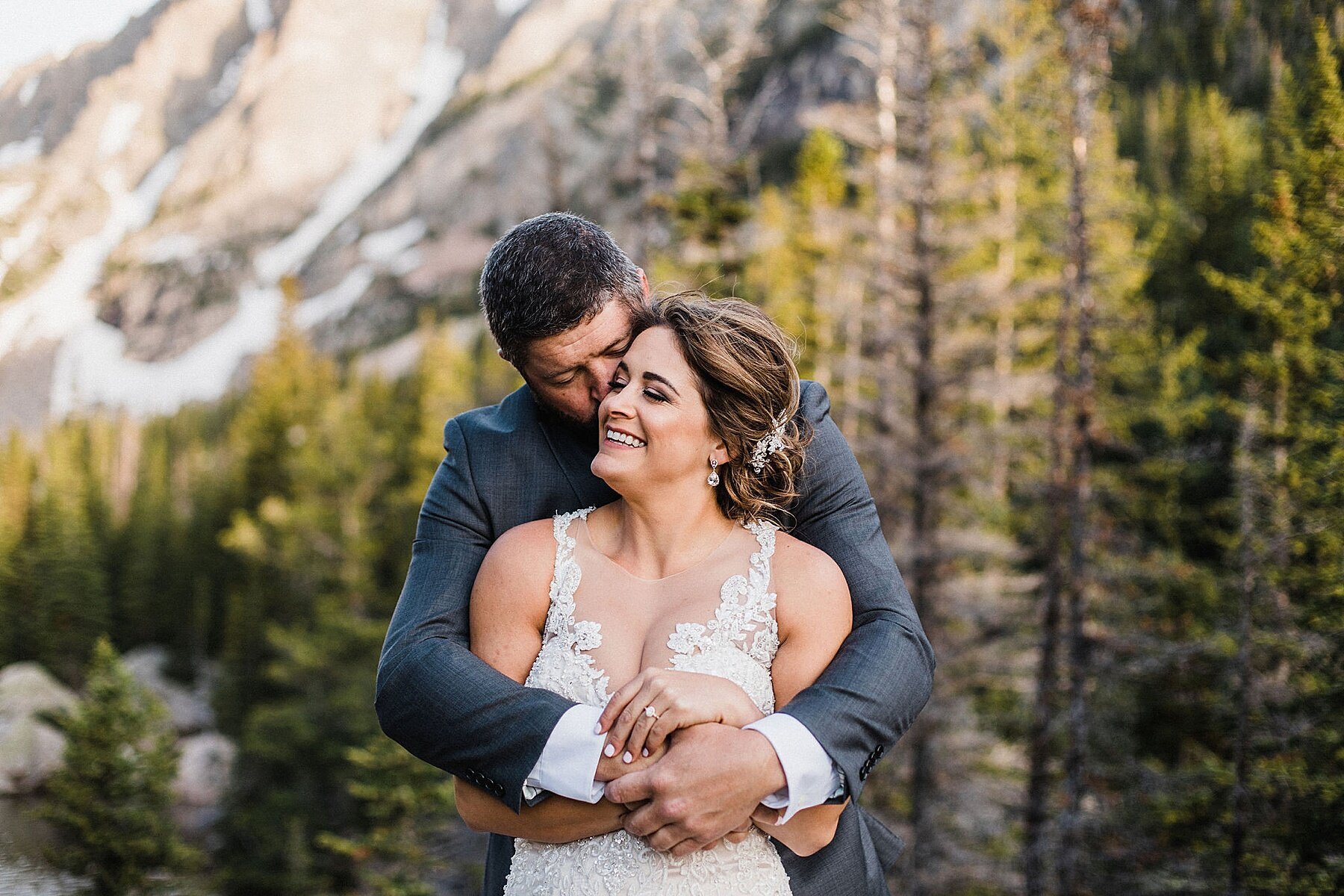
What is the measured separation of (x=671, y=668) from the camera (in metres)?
2.61

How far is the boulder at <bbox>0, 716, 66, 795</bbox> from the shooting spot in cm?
2948

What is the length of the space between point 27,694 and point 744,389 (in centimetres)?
3928

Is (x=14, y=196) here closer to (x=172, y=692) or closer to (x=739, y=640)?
(x=172, y=692)

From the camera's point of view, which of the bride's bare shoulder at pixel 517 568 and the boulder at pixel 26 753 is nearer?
the bride's bare shoulder at pixel 517 568

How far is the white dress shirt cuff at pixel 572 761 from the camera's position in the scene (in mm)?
2369

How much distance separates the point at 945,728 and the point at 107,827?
1483 centimetres

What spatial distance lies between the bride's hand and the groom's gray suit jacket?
151mm

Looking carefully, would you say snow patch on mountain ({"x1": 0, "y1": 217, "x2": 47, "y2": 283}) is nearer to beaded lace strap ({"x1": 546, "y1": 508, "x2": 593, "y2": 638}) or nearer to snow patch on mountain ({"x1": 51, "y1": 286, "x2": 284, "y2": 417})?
snow patch on mountain ({"x1": 51, "y1": 286, "x2": 284, "y2": 417})

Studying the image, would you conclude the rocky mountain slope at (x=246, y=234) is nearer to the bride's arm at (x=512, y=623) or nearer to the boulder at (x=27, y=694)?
the boulder at (x=27, y=694)

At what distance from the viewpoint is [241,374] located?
151375mm

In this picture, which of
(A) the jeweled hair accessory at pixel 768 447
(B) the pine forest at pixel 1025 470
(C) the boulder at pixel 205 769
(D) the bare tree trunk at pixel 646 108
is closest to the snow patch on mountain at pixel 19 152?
(C) the boulder at pixel 205 769

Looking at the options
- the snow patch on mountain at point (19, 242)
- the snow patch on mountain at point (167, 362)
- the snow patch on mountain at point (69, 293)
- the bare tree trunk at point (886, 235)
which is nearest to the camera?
the bare tree trunk at point (886, 235)

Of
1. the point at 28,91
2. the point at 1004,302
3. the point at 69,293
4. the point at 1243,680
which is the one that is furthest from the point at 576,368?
the point at 69,293

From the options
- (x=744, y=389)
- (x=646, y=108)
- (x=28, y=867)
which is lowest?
(x=28, y=867)
